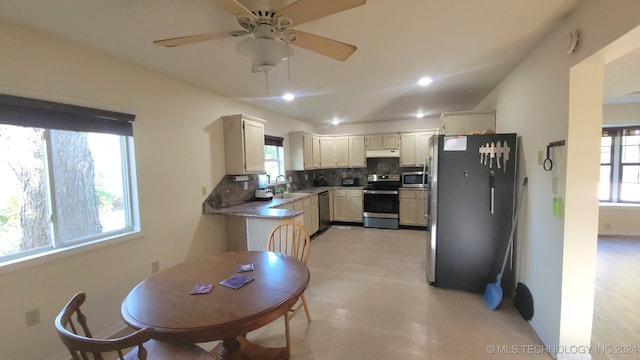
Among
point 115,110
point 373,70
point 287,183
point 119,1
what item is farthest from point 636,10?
point 287,183

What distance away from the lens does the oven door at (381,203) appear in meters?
5.33

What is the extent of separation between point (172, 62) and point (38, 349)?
2.45 metres

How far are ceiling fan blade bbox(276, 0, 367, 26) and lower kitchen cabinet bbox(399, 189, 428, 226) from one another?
4.60 m

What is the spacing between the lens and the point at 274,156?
15.7ft

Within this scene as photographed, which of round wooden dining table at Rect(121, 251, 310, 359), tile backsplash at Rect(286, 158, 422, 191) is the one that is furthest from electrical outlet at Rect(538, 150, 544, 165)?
tile backsplash at Rect(286, 158, 422, 191)

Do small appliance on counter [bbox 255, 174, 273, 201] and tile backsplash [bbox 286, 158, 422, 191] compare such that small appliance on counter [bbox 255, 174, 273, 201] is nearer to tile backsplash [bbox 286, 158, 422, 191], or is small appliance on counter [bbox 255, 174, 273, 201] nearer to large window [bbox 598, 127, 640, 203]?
tile backsplash [bbox 286, 158, 422, 191]

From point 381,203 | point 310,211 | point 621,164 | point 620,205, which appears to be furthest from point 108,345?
point 621,164

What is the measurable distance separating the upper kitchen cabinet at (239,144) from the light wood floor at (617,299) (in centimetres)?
378

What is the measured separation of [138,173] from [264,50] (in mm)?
1886

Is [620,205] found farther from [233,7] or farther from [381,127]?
[233,7]

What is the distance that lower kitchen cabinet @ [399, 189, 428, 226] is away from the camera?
520 centimetres

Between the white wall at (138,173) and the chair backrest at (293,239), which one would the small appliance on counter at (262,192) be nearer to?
the white wall at (138,173)

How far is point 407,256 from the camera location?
3.84m

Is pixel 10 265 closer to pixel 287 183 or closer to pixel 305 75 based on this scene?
pixel 305 75
